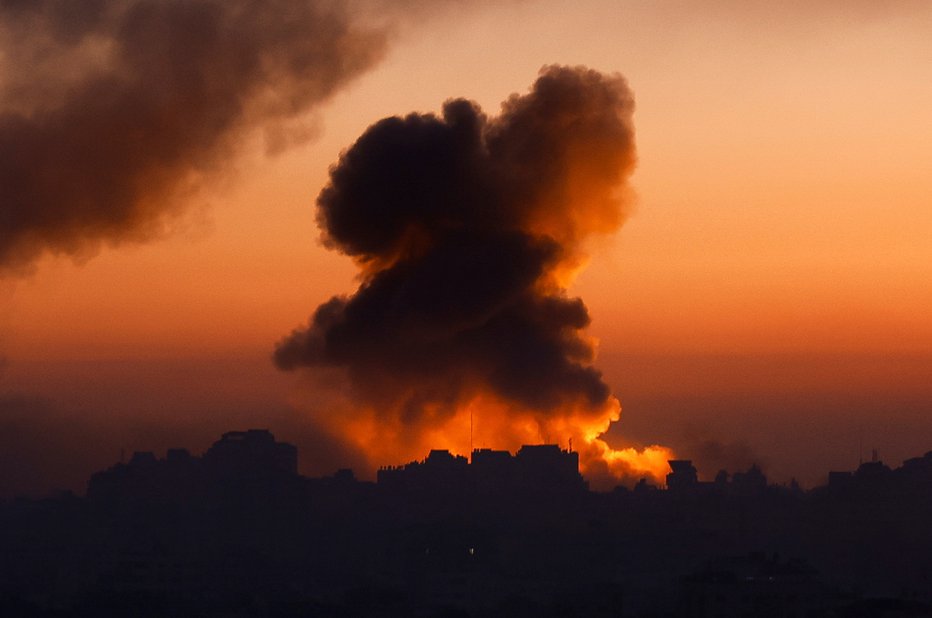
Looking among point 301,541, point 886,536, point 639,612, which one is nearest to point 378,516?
point 301,541

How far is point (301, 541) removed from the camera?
621ft

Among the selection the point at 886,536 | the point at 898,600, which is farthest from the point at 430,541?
the point at 898,600

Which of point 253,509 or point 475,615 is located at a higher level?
point 253,509

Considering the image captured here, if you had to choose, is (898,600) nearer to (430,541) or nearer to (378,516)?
(430,541)

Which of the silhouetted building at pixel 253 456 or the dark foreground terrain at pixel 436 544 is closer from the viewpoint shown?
the dark foreground terrain at pixel 436 544

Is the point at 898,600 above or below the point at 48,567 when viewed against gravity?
below

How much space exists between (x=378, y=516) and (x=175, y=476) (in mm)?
17627

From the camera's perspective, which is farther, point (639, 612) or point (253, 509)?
point (253, 509)

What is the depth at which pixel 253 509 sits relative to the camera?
19475 cm

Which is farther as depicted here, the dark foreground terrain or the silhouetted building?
the silhouetted building

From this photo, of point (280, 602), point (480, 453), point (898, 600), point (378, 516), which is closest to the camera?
point (898, 600)

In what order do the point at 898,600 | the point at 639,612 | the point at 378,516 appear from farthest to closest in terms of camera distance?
the point at 378,516
the point at 639,612
the point at 898,600

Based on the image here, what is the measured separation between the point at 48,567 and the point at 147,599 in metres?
26.5

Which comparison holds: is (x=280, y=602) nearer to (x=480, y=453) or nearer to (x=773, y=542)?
(x=480, y=453)
